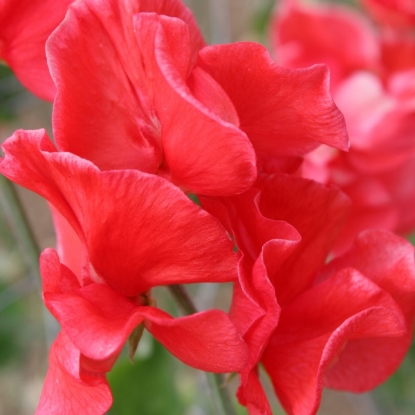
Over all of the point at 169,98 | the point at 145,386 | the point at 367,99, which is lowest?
the point at 145,386

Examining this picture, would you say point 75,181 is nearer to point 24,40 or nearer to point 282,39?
point 24,40

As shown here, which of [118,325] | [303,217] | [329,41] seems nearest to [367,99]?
[329,41]

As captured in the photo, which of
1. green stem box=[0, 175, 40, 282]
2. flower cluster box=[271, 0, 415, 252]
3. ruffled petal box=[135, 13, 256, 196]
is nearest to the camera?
ruffled petal box=[135, 13, 256, 196]

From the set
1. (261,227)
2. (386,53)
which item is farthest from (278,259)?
(386,53)

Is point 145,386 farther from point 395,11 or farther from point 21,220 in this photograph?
point 395,11

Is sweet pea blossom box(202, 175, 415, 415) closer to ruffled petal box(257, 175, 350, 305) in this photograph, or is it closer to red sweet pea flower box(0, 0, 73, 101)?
ruffled petal box(257, 175, 350, 305)

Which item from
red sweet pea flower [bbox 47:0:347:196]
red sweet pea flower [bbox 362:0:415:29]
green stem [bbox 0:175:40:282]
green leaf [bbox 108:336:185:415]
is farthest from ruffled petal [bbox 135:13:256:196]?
red sweet pea flower [bbox 362:0:415:29]
